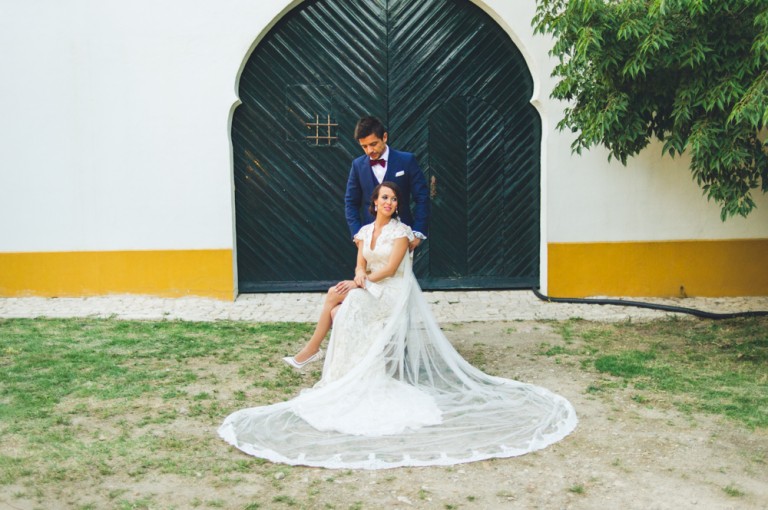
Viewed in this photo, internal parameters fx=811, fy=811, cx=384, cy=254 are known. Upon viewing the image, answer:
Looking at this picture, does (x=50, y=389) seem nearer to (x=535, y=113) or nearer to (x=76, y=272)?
(x=76, y=272)

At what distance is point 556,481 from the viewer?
4230mm

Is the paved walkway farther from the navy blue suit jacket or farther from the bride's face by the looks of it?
the bride's face

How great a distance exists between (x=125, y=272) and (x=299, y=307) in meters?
2.03

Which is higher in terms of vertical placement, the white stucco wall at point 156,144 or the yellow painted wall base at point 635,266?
the white stucco wall at point 156,144

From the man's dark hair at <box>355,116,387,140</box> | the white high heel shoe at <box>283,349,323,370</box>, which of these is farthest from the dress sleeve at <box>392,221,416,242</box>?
the white high heel shoe at <box>283,349,323,370</box>

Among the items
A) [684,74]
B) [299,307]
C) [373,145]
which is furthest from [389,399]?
[299,307]

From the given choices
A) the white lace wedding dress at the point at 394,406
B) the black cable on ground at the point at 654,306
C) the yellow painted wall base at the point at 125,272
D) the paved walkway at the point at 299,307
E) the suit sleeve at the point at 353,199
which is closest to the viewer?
the white lace wedding dress at the point at 394,406

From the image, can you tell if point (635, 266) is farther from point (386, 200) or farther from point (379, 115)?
point (386, 200)

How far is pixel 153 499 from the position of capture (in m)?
4.06

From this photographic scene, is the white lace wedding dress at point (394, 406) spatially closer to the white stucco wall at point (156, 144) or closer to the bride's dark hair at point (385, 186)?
the bride's dark hair at point (385, 186)

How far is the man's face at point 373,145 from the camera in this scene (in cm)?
593

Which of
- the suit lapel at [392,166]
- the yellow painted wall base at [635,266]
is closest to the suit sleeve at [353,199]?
the suit lapel at [392,166]

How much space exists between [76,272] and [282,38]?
3500 millimetres

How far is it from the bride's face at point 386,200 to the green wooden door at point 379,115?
137 inches
